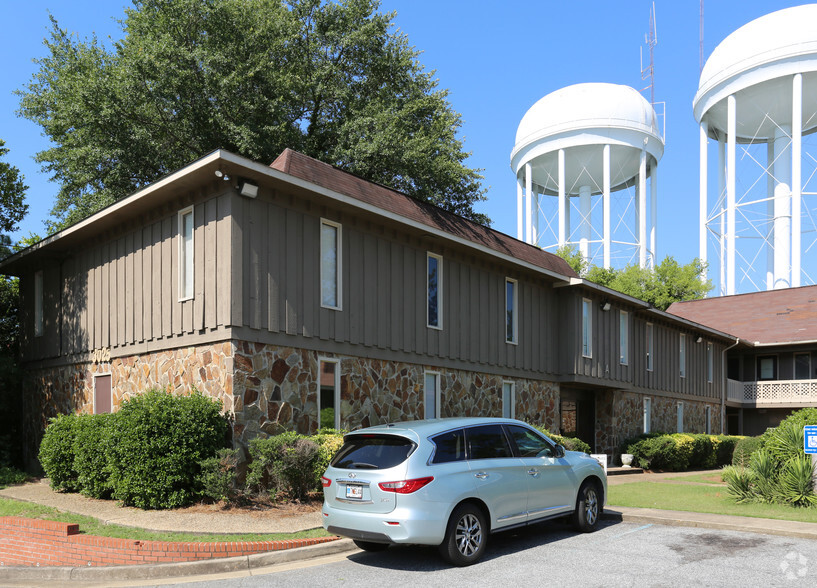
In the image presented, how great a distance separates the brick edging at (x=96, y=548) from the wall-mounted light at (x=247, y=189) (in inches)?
240

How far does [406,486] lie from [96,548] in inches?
149

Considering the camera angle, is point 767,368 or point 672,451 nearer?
point 672,451

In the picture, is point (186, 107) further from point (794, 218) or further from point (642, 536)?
point (794, 218)

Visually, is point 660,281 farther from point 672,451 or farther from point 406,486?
point 406,486

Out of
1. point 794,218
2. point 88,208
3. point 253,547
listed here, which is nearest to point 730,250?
point 794,218

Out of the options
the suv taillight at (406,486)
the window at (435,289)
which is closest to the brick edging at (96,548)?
the suv taillight at (406,486)

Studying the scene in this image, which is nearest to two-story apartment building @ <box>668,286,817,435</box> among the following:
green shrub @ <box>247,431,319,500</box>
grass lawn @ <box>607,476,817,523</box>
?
grass lawn @ <box>607,476,817,523</box>

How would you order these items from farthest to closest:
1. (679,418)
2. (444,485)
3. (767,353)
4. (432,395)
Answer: (767,353) < (679,418) < (432,395) < (444,485)

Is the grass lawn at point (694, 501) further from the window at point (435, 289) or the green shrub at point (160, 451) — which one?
the green shrub at point (160, 451)

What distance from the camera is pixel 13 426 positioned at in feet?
63.2

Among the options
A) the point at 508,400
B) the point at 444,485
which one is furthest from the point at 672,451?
the point at 444,485

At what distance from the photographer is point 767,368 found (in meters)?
34.7

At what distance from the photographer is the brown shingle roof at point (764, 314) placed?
107 feet

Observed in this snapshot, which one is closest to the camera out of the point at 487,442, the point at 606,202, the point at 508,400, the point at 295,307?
the point at 487,442
